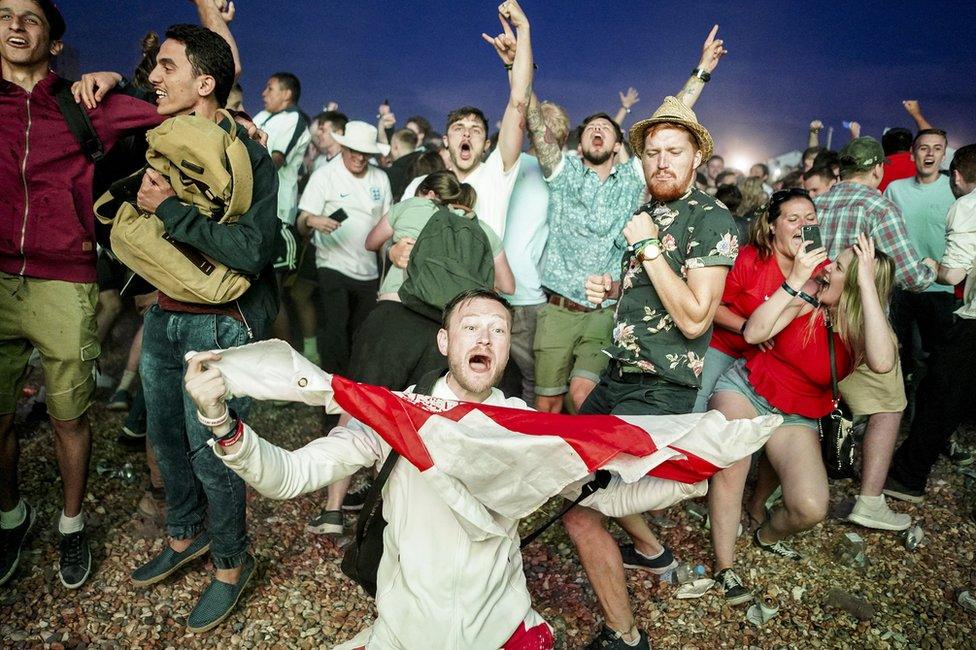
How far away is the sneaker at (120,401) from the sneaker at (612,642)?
154 inches

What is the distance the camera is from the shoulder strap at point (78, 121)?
2980mm

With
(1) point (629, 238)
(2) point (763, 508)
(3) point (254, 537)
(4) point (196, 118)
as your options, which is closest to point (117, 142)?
Answer: (4) point (196, 118)

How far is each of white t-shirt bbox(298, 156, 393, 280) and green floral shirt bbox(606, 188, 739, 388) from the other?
302cm

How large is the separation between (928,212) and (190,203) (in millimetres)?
5812

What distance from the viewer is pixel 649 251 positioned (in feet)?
8.68

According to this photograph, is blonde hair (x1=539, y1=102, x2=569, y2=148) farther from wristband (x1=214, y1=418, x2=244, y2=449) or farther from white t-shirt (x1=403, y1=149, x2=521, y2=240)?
wristband (x1=214, y1=418, x2=244, y2=449)

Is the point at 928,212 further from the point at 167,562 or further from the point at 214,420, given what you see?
the point at 167,562

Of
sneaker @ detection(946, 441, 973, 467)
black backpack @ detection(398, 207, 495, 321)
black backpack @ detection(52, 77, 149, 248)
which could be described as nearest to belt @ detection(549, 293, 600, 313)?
black backpack @ detection(398, 207, 495, 321)

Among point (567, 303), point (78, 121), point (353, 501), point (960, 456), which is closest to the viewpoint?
point (78, 121)

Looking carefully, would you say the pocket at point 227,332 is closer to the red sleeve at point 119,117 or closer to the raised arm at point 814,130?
the red sleeve at point 119,117

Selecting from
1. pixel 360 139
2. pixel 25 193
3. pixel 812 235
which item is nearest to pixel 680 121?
pixel 812 235

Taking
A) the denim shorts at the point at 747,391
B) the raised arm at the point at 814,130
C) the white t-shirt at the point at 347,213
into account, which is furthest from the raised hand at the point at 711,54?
the raised arm at the point at 814,130

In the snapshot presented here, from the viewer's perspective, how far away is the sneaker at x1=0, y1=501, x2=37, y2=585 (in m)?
3.10

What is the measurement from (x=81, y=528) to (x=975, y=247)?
6.02m
